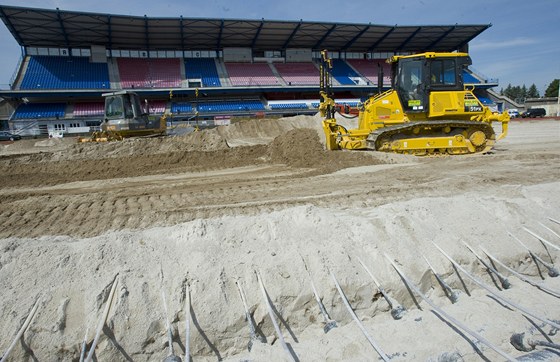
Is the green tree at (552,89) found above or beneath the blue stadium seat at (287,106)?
above

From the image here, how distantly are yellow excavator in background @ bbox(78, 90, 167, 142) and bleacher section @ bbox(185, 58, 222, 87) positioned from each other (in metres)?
21.7

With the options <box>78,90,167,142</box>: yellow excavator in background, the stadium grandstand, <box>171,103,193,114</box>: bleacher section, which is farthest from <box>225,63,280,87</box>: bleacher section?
<box>78,90,167,142</box>: yellow excavator in background

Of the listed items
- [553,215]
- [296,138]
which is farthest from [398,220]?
[296,138]

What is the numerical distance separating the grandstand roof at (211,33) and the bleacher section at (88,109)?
22.2 feet

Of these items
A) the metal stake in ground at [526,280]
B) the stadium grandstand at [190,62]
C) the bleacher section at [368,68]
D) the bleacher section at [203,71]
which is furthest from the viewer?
the bleacher section at [368,68]

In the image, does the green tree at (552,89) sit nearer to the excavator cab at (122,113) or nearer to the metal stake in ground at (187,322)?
the excavator cab at (122,113)

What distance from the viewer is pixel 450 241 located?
13.9 feet

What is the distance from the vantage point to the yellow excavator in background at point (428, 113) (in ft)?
34.2

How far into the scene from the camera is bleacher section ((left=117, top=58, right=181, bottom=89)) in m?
36.1

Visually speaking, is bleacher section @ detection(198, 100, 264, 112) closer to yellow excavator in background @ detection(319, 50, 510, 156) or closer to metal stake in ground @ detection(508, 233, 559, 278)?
yellow excavator in background @ detection(319, 50, 510, 156)

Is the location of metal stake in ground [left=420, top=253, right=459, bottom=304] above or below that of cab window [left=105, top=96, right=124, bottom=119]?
below

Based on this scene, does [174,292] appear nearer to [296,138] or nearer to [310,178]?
[310,178]

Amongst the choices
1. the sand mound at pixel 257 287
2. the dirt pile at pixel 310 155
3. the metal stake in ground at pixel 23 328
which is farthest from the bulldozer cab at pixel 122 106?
the metal stake in ground at pixel 23 328

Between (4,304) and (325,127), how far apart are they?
31.7ft
